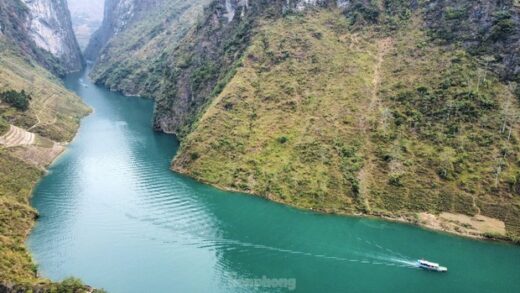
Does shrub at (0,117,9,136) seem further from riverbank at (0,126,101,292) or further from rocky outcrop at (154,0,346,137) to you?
rocky outcrop at (154,0,346,137)

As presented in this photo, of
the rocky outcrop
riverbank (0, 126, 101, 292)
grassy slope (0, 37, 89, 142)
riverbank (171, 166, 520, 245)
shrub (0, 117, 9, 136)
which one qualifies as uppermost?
the rocky outcrop

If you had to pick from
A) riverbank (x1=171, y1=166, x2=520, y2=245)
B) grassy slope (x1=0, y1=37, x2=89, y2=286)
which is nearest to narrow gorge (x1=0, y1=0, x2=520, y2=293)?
riverbank (x1=171, y1=166, x2=520, y2=245)

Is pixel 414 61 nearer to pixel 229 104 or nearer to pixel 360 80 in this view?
pixel 360 80

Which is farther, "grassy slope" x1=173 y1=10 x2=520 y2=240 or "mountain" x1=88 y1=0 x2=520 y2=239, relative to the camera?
"grassy slope" x1=173 y1=10 x2=520 y2=240

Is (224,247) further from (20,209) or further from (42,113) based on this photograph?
(42,113)

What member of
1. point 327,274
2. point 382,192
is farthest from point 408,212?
point 327,274

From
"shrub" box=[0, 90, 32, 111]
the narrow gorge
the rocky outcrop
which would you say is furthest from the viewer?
the rocky outcrop

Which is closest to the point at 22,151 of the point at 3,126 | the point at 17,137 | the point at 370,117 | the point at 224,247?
the point at 17,137
